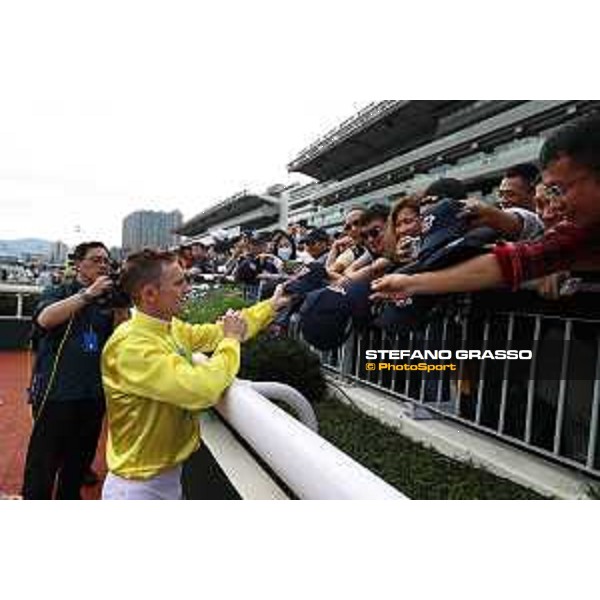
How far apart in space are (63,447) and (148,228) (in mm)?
585

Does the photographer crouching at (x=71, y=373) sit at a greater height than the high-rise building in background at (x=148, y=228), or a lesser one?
lesser

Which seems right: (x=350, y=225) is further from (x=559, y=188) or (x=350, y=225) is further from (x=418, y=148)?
(x=559, y=188)

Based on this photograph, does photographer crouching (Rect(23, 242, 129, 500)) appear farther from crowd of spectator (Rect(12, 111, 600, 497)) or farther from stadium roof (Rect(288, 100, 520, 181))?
stadium roof (Rect(288, 100, 520, 181))

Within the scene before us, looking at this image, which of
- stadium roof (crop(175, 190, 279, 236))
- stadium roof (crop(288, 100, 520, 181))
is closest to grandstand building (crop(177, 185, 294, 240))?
stadium roof (crop(175, 190, 279, 236))

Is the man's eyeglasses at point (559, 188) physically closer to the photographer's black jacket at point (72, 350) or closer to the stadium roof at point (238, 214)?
the stadium roof at point (238, 214)

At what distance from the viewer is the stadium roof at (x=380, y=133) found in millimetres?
1501

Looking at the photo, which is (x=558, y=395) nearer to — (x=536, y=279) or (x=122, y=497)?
(x=536, y=279)

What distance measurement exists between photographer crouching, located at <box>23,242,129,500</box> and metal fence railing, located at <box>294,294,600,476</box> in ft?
2.08

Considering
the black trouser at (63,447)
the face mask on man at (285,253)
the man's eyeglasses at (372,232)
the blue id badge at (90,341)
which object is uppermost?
the man's eyeglasses at (372,232)

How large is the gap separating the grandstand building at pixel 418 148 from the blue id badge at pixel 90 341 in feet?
1.84

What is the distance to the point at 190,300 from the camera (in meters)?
1.85

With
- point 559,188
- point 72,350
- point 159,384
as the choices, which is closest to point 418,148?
point 559,188

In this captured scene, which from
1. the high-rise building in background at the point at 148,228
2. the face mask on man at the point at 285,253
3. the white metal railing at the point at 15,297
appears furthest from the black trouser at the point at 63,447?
the face mask on man at the point at 285,253

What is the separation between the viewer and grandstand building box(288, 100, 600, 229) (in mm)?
1357
